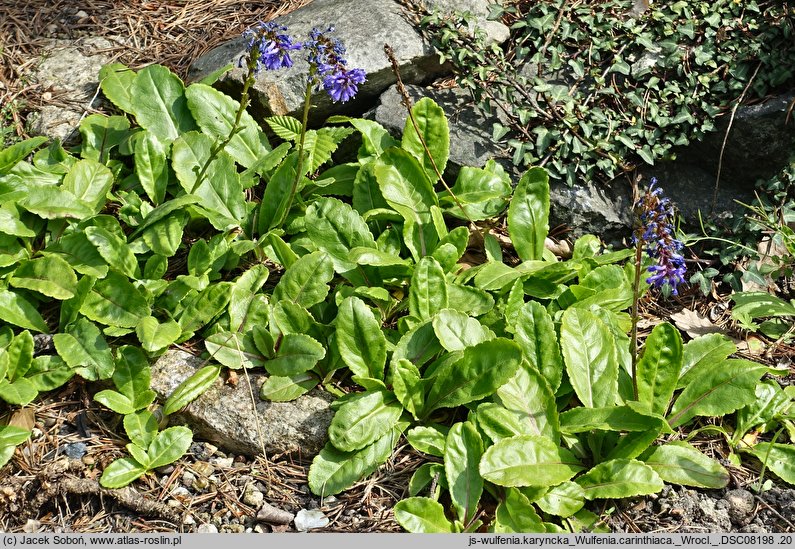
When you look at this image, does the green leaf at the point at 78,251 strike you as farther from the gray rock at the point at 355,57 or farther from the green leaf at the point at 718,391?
the green leaf at the point at 718,391

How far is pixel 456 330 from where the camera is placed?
3.03 metres

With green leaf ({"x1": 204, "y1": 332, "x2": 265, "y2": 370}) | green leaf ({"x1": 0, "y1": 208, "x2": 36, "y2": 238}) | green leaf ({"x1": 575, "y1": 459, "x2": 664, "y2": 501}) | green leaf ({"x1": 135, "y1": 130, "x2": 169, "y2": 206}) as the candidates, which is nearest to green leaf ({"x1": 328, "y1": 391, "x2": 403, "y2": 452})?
green leaf ({"x1": 204, "y1": 332, "x2": 265, "y2": 370})

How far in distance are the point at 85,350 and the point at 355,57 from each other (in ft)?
6.51

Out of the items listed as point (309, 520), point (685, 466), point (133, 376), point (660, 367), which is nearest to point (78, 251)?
point (133, 376)

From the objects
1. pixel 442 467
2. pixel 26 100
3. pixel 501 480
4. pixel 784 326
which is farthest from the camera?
pixel 26 100

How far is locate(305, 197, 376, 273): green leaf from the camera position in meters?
3.38

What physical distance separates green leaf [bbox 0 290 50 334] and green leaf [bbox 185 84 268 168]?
46.1 inches

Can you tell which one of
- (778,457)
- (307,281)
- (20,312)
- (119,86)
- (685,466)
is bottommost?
(778,457)

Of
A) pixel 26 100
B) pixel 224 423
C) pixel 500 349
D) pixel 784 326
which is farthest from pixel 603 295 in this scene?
pixel 26 100

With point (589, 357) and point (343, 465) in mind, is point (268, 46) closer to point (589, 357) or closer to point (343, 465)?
point (343, 465)

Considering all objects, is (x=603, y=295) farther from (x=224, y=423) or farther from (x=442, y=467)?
(x=224, y=423)

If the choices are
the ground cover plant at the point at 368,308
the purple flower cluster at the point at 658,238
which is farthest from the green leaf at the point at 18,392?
the purple flower cluster at the point at 658,238

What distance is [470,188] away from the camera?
3.68 meters

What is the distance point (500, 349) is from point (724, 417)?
101 centimetres
